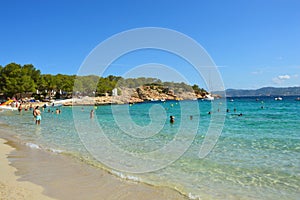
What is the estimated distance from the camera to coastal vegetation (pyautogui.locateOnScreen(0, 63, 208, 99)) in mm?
72938

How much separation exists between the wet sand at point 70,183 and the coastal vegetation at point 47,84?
162 ft

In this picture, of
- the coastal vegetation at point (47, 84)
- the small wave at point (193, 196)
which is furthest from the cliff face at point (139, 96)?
the small wave at point (193, 196)

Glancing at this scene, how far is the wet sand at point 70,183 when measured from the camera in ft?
20.8

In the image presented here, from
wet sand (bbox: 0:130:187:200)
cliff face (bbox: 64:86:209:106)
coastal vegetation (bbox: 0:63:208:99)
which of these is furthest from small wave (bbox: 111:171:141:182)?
cliff face (bbox: 64:86:209:106)

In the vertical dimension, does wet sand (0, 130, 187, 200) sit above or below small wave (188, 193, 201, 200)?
above

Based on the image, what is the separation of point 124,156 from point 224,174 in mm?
4428

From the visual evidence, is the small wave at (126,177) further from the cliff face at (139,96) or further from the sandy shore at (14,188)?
the cliff face at (139,96)

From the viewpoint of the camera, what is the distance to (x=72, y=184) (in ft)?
23.5

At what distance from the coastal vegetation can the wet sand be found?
162ft

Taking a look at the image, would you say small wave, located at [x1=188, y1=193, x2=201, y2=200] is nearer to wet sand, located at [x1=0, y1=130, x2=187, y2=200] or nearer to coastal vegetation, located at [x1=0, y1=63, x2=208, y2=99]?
wet sand, located at [x1=0, y1=130, x2=187, y2=200]

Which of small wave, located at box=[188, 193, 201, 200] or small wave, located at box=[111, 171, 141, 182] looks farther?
small wave, located at box=[111, 171, 141, 182]

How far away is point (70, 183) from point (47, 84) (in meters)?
85.1

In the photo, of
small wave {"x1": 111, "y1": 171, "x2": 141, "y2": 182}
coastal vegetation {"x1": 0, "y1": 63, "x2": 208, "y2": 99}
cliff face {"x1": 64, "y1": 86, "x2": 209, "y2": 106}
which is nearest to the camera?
small wave {"x1": 111, "y1": 171, "x2": 141, "y2": 182}

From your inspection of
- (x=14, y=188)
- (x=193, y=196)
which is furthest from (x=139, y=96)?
(x=193, y=196)
